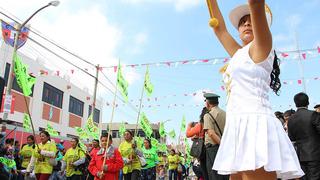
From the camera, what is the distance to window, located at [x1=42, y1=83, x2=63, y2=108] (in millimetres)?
28906

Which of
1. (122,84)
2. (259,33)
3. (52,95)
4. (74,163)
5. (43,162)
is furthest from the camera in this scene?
(52,95)

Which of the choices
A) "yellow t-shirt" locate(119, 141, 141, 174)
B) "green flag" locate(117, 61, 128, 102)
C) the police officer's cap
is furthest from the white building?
the police officer's cap

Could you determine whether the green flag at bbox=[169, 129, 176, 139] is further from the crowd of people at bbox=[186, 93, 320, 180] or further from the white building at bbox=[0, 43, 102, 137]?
the crowd of people at bbox=[186, 93, 320, 180]

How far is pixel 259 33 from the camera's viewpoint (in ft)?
6.23

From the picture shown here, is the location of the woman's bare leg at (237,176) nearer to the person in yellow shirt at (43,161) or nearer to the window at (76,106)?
the person in yellow shirt at (43,161)

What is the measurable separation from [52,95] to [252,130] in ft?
98.2

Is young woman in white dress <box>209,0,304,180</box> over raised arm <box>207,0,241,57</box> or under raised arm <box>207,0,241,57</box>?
under

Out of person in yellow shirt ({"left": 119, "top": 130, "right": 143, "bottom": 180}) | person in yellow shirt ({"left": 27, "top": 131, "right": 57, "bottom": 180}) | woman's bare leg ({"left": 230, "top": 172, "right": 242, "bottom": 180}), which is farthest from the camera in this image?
person in yellow shirt ({"left": 119, "top": 130, "right": 143, "bottom": 180})

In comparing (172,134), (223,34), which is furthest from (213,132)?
(172,134)

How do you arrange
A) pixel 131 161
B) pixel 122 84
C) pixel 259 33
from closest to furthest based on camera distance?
pixel 259 33
pixel 131 161
pixel 122 84

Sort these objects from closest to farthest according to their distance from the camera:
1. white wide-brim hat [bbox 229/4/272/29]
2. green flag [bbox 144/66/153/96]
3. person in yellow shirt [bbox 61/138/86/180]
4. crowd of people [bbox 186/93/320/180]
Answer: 1. white wide-brim hat [bbox 229/4/272/29]
2. crowd of people [bbox 186/93/320/180]
3. person in yellow shirt [bbox 61/138/86/180]
4. green flag [bbox 144/66/153/96]

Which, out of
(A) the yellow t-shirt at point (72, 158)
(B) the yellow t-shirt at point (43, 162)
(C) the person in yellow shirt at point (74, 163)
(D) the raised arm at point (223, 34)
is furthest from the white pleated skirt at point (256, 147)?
(A) the yellow t-shirt at point (72, 158)

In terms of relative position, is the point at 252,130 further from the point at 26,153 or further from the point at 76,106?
the point at 76,106

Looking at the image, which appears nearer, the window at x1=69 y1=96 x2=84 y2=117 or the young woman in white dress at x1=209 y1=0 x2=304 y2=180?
the young woman in white dress at x1=209 y1=0 x2=304 y2=180
